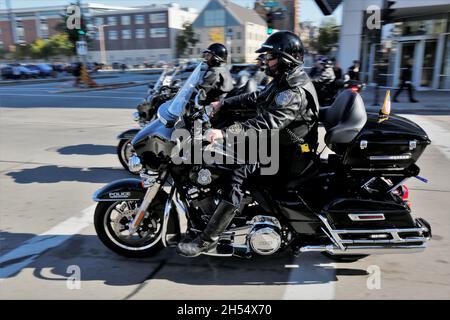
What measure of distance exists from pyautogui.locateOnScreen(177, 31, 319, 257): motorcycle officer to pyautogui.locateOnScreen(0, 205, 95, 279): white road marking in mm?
1554

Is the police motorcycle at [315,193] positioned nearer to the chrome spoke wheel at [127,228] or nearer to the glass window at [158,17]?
the chrome spoke wheel at [127,228]

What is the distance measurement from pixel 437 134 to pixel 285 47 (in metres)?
7.87

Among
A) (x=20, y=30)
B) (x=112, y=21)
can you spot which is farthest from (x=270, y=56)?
(x=20, y=30)

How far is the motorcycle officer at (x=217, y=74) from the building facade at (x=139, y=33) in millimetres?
86663

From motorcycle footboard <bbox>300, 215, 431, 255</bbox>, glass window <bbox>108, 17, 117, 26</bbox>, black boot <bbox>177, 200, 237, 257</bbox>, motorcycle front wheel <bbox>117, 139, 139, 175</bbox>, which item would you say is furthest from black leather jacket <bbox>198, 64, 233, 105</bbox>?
glass window <bbox>108, 17, 117, 26</bbox>

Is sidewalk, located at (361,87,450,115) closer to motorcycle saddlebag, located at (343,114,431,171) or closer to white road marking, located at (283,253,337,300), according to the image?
motorcycle saddlebag, located at (343,114,431,171)

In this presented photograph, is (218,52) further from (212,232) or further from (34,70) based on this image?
(34,70)

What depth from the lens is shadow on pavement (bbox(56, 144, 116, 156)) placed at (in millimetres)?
8117

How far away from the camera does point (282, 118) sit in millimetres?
3086

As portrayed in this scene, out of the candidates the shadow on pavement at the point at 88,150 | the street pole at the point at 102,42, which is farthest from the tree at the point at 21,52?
the shadow on pavement at the point at 88,150

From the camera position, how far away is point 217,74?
20.1ft
